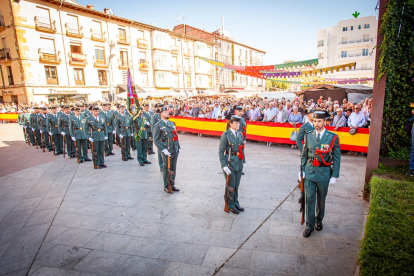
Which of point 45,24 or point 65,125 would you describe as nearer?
point 65,125

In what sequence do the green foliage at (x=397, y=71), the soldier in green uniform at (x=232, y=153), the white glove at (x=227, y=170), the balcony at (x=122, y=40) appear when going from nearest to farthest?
the green foliage at (x=397, y=71) < the white glove at (x=227, y=170) < the soldier in green uniform at (x=232, y=153) < the balcony at (x=122, y=40)

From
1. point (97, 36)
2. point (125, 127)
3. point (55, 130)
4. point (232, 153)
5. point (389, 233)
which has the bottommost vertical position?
point (389, 233)

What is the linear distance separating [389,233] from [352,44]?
51.2 meters

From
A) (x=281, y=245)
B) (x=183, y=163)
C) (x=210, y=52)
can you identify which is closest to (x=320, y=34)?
(x=210, y=52)

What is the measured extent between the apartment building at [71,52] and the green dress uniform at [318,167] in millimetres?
22765

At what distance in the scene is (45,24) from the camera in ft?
81.1

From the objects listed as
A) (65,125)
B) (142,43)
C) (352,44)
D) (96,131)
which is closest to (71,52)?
(142,43)

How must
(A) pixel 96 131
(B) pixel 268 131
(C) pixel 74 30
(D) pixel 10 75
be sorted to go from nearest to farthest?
(A) pixel 96 131, (B) pixel 268 131, (D) pixel 10 75, (C) pixel 74 30

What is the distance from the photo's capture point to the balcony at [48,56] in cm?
2441

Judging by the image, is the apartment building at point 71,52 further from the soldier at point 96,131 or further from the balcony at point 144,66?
the soldier at point 96,131

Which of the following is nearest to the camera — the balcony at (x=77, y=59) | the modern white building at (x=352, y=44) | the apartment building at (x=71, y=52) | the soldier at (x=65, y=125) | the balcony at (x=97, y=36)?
the soldier at (x=65, y=125)

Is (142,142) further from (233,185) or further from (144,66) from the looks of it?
(144,66)

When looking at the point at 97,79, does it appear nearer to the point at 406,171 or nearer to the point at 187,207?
the point at 187,207

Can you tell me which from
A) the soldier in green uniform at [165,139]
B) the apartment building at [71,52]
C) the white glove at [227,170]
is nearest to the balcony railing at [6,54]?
the apartment building at [71,52]
